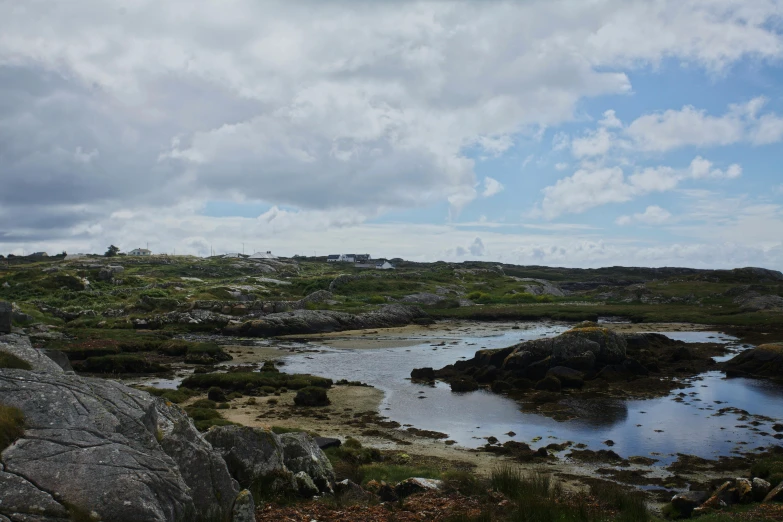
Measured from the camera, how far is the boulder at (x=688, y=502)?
15930 mm

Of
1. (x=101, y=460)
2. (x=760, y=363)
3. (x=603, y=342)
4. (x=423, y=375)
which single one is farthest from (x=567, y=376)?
(x=101, y=460)

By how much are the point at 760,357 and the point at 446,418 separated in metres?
28.2

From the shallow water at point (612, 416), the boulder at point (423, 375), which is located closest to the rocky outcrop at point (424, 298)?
the shallow water at point (612, 416)

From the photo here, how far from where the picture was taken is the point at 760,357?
1719 inches

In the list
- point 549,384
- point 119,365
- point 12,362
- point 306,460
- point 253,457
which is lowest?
point 119,365

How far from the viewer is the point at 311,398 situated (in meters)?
34.4

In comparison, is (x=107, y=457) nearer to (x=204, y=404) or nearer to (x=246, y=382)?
(x=204, y=404)

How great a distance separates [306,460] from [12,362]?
8371 millimetres

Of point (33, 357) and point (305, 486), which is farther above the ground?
point (33, 357)

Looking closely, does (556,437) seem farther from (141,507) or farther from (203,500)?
(141,507)

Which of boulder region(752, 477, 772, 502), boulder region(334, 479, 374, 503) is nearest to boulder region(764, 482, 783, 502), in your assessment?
boulder region(752, 477, 772, 502)

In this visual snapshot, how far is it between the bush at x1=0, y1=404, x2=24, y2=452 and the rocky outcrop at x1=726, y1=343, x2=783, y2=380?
45704mm

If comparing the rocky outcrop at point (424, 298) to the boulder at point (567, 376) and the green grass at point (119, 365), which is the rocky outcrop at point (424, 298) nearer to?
the green grass at point (119, 365)

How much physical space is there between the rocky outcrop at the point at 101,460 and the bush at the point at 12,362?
347cm
